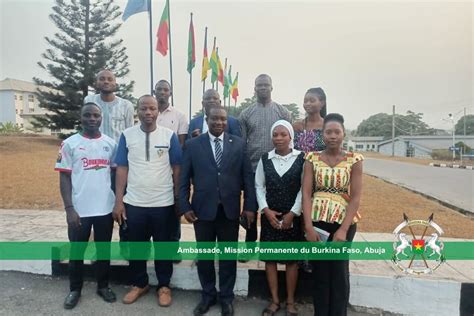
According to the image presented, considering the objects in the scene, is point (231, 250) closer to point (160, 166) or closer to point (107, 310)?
point (160, 166)

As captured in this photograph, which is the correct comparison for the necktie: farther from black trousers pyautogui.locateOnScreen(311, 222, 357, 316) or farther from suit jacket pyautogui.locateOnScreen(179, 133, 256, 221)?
black trousers pyautogui.locateOnScreen(311, 222, 357, 316)

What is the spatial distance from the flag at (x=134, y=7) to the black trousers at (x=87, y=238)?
203 inches

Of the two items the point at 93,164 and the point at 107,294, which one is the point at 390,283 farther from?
the point at 93,164

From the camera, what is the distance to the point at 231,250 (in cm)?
265

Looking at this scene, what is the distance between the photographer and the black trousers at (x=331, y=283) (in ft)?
7.72

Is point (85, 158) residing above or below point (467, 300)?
above

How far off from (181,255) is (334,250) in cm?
170

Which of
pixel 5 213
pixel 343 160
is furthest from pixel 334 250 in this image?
pixel 5 213

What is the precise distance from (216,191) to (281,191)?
0.50 meters

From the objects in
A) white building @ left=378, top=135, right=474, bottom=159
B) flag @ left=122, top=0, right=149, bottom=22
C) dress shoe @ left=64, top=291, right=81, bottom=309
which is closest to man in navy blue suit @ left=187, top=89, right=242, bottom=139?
dress shoe @ left=64, top=291, right=81, bottom=309

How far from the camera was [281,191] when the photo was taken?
2531 millimetres

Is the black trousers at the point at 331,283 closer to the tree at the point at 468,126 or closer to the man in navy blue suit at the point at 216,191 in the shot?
the man in navy blue suit at the point at 216,191

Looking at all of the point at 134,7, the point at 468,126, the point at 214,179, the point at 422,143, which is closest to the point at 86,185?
the point at 214,179

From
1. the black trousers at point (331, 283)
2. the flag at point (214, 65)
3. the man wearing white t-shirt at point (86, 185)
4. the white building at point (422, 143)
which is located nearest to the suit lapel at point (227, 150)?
the black trousers at point (331, 283)
